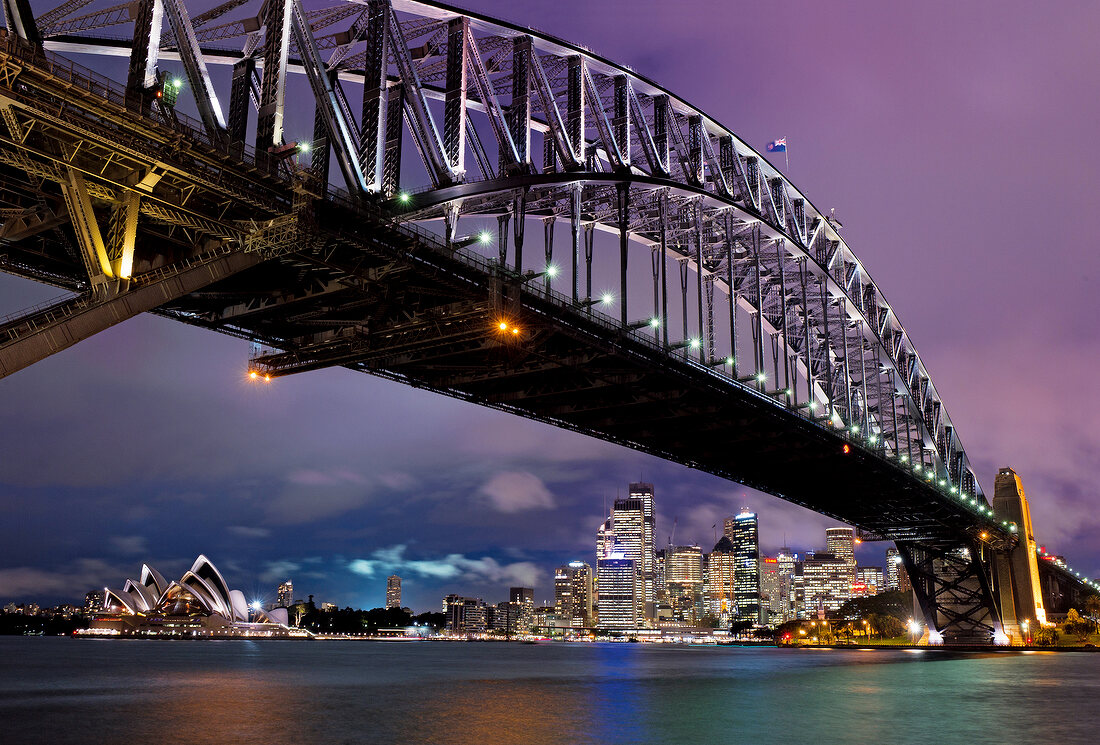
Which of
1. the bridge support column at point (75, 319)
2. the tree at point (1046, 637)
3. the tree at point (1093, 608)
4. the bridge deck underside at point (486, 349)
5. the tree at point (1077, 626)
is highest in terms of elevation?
the bridge deck underside at point (486, 349)

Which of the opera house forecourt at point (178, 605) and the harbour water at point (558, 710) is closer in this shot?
the harbour water at point (558, 710)

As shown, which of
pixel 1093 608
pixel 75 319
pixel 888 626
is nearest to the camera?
pixel 75 319

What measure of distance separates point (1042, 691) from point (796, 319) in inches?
1562

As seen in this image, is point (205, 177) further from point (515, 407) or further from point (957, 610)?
point (957, 610)

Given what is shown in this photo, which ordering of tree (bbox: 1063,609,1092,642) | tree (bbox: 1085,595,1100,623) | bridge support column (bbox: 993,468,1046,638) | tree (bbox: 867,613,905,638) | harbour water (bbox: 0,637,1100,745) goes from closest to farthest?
harbour water (bbox: 0,637,1100,745)
bridge support column (bbox: 993,468,1046,638)
tree (bbox: 1063,609,1092,642)
tree (bbox: 1085,595,1100,623)
tree (bbox: 867,613,905,638)

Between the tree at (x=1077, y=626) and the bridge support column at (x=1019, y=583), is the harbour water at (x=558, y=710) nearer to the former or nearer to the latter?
the bridge support column at (x=1019, y=583)

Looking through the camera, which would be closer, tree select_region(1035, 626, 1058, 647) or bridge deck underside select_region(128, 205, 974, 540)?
bridge deck underside select_region(128, 205, 974, 540)

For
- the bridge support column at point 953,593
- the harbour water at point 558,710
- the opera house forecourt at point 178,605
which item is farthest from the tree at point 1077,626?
the opera house forecourt at point 178,605

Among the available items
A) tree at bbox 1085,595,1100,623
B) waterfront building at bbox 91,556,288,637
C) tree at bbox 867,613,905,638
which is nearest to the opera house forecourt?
waterfront building at bbox 91,556,288,637

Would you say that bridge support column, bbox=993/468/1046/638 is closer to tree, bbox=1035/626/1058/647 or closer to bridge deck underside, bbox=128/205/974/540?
tree, bbox=1035/626/1058/647

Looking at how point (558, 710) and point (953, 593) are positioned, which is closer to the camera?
point (558, 710)

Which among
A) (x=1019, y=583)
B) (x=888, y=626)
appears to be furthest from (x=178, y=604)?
(x=1019, y=583)

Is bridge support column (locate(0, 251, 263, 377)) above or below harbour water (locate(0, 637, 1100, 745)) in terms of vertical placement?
above

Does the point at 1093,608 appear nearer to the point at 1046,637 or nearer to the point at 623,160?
the point at 1046,637
